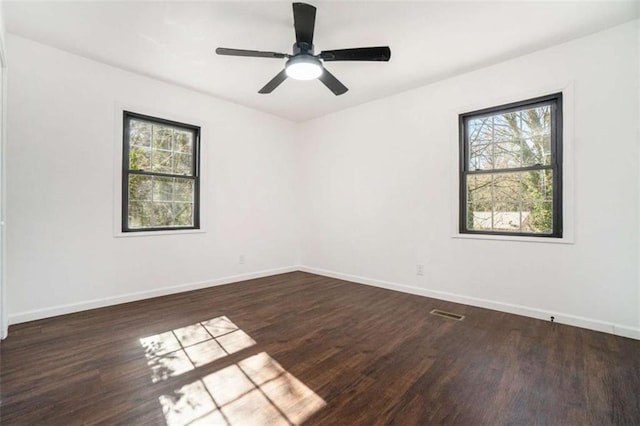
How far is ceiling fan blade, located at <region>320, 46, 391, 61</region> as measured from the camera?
2362 mm

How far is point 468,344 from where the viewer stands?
2.45 metres

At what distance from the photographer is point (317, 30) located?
2666 millimetres

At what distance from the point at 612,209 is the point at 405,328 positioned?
2.14 metres

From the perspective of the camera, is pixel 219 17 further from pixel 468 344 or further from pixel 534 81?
pixel 468 344

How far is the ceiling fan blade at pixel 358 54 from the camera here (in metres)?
2.36

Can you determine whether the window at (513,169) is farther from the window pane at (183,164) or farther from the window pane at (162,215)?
the window pane at (162,215)

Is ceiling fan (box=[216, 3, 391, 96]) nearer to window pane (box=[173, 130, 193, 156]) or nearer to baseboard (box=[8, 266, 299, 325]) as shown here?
window pane (box=[173, 130, 193, 156])

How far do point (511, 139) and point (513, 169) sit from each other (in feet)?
1.14

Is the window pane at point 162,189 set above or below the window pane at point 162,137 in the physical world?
below

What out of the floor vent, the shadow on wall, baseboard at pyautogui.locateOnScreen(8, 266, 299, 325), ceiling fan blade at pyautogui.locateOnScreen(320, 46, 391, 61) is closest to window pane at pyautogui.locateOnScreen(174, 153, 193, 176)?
baseboard at pyautogui.locateOnScreen(8, 266, 299, 325)

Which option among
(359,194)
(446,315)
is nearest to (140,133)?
(359,194)

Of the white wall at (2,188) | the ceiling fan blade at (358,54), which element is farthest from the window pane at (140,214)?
the ceiling fan blade at (358,54)

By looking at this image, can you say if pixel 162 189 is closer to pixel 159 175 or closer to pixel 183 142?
pixel 159 175

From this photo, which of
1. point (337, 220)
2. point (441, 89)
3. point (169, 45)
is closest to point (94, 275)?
point (169, 45)
